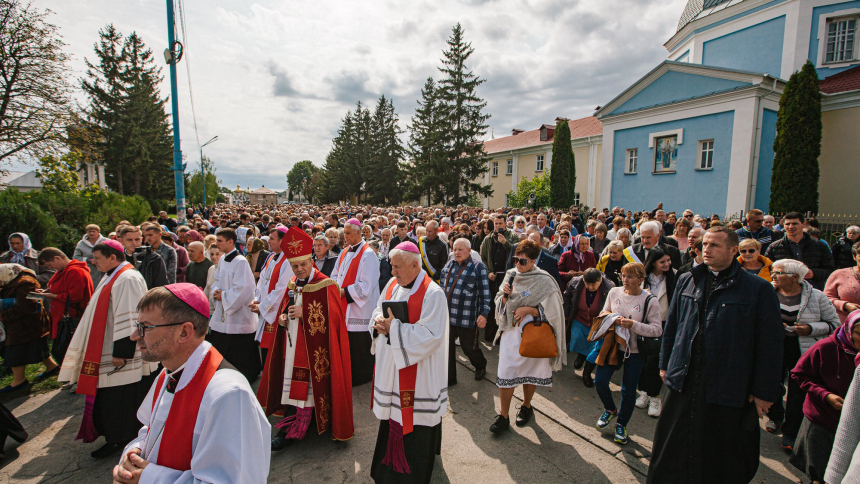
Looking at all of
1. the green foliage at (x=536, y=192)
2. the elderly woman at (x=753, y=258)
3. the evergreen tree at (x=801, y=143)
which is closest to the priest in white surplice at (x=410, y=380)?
the elderly woman at (x=753, y=258)

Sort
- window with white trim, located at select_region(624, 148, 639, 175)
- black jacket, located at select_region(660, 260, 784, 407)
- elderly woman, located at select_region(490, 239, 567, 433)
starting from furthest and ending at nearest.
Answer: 1. window with white trim, located at select_region(624, 148, 639, 175)
2. elderly woman, located at select_region(490, 239, 567, 433)
3. black jacket, located at select_region(660, 260, 784, 407)

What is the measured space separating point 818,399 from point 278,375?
15.7 ft

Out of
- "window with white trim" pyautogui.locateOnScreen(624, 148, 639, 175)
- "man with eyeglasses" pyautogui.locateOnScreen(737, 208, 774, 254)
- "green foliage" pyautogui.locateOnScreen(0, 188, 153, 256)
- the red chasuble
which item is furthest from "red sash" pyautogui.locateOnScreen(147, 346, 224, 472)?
"window with white trim" pyautogui.locateOnScreen(624, 148, 639, 175)

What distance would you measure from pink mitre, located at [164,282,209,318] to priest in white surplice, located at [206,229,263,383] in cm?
334

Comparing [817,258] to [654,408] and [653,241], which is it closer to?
[653,241]

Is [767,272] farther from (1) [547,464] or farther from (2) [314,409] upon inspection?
(2) [314,409]

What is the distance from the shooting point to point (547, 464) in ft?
12.3

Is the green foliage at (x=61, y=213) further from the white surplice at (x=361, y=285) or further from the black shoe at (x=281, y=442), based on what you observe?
the black shoe at (x=281, y=442)

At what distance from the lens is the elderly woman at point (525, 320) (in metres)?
4.19

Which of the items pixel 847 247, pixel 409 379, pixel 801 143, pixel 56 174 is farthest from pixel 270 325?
pixel 801 143

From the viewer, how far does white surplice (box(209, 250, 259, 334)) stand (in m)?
5.06

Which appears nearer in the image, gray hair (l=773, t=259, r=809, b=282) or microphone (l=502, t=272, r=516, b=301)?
gray hair (l=773, t=259, r=809, b=282)

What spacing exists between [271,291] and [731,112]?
21975 mm

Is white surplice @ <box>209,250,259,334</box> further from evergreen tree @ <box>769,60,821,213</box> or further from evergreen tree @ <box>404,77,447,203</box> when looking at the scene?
evergreen tree @ <box>404,77,447,203</box>
